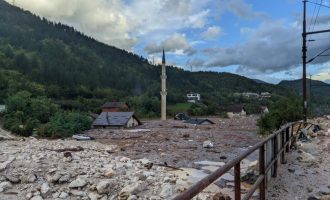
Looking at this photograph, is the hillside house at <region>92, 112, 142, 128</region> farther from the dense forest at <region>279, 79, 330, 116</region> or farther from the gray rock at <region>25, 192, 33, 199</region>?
the gray rock at <region>25, 192, 33, 199</region>

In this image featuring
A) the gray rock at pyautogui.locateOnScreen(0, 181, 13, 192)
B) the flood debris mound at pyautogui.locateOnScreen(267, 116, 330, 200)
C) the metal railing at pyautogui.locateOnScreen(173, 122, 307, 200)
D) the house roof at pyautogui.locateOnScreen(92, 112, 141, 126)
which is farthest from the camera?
the house roof at pyautogui.locateOnScreen(92, 112, 141, 126)

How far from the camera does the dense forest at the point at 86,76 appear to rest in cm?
8631

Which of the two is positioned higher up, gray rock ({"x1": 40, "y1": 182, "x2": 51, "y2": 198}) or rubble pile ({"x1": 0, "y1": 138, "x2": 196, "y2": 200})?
rubble pile ({"x1": 0, "y1": 138, "x2": 196, "y2": 200})

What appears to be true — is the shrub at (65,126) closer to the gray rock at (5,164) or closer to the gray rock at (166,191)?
the gray rock at (5,164)

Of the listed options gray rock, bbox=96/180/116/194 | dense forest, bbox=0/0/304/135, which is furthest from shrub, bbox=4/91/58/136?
gray rock, bbox=96/180/116/194

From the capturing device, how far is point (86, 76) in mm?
117938

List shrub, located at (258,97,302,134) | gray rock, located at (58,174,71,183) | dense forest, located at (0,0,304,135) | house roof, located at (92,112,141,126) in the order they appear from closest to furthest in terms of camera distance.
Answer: gray rock, located at (58,174,71,183), shrub, located at (258,97,302,134), house roof, located at (92,112,141,126), dense forest, located at (0,0,304,135)

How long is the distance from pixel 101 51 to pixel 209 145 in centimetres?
13811

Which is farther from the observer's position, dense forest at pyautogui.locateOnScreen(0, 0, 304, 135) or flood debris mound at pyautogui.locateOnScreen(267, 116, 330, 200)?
dense forest at pyautogui.locateOnScreen(0, 0, 304, 135)

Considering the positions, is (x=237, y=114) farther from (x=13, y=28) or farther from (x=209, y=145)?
(x=13, y=28)

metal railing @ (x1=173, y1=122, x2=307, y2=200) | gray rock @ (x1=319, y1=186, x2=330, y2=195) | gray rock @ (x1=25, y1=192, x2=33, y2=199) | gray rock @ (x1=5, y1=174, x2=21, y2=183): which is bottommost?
gray rock @ (x1=25, y1=192, x2=33, y2=199)

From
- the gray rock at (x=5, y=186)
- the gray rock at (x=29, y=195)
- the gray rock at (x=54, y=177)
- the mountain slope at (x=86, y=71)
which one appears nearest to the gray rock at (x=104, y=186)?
the gray rock at (x=54, y=177)

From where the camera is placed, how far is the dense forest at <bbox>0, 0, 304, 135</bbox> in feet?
283

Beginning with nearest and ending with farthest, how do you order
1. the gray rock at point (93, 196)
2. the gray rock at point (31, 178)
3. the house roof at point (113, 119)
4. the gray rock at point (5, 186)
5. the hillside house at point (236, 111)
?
the gray rock at point (93, 196) → the gray rock at point (5, 186) → the gray rock at point (31, 178) → the house roof at point (113, 119) → the hillside house at point (236, 111)
